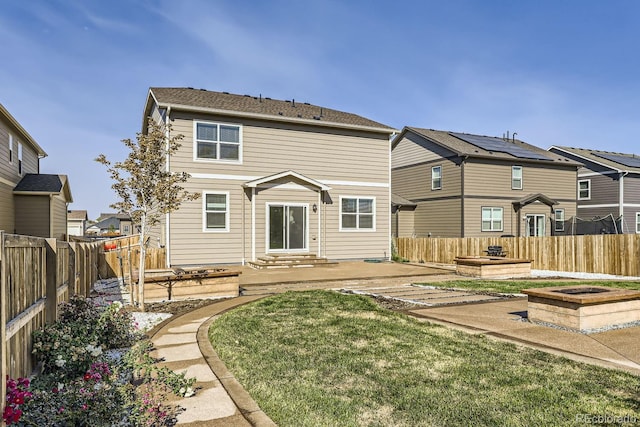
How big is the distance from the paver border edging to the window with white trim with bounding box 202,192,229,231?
10.6m

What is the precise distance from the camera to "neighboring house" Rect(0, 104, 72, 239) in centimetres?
1753

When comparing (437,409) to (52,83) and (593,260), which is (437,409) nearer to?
(593,260)

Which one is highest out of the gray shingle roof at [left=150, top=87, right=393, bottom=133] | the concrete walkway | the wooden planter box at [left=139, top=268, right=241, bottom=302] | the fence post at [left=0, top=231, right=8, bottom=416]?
the gray shingle roof at [left=150, top=87, right=393, bottom=133]

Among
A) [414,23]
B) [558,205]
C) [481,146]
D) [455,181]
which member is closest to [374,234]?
[455,181]

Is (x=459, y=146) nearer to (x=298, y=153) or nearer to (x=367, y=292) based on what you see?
(x=298, y=153)

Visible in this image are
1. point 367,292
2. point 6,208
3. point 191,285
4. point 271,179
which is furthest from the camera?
point 6,208

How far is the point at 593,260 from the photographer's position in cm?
1593

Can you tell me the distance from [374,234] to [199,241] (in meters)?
8.27

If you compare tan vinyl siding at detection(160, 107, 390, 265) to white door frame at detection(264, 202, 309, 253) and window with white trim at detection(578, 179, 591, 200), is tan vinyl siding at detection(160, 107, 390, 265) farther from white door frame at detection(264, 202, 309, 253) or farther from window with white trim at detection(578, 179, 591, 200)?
window with white trim at detection(578, 179, 591, 200)

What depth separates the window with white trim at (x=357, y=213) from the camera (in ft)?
62.6

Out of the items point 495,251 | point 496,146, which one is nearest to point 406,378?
point 495,251

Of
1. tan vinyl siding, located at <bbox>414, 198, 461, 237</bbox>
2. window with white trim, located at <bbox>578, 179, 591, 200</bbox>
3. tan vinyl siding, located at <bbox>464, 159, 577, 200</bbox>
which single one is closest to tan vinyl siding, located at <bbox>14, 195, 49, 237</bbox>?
tan vinyl siding, located at <bbox>414, 198, 461, 237</bbox>

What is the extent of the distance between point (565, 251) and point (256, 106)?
47.8 ft

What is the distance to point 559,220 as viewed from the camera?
27109 millimetres
